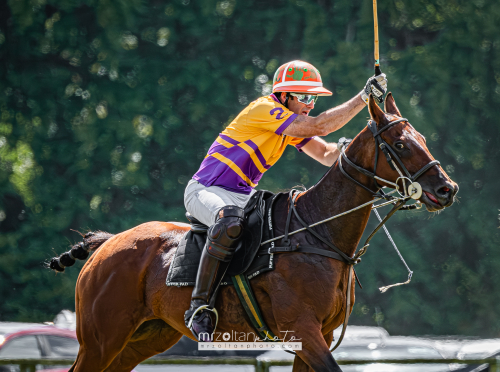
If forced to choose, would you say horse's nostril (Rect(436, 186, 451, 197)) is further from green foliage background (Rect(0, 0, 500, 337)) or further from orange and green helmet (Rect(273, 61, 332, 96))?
green foliage background (Rect(0, 0, 500, 337))

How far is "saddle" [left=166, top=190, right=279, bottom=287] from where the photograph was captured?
4.28 metres

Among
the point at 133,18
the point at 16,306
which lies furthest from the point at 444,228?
the point at 16,306

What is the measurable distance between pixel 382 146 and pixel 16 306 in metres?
11.8

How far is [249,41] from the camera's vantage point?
47.2 ft

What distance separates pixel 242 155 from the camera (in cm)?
451

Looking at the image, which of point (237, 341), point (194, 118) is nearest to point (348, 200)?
point (237, 341)

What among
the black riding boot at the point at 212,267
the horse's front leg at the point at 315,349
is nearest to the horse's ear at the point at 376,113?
the black riding boot at the point at 212,267

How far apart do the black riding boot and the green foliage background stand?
9.47 metres

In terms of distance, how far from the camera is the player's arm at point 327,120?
164 inches

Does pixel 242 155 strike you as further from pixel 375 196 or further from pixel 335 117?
pixel 375 196

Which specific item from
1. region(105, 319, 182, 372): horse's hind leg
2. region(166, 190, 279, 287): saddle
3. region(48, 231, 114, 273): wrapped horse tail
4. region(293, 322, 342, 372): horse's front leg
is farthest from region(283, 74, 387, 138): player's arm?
region(48, 231, 114, 273): wrapped horse tail

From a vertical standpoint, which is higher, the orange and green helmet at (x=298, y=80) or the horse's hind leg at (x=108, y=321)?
the orange and green helmet at (x=298, y=80)

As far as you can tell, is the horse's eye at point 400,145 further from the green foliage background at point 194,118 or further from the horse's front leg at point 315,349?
the green foliage background at point 194,118

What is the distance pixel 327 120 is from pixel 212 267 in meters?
1.30
